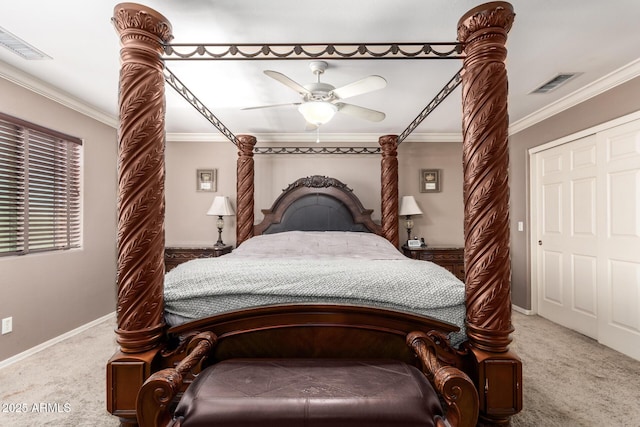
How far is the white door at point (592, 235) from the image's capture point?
9.19ft

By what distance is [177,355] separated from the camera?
1.52 meters

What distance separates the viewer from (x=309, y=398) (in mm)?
1196

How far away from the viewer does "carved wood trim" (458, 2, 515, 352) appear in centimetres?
143

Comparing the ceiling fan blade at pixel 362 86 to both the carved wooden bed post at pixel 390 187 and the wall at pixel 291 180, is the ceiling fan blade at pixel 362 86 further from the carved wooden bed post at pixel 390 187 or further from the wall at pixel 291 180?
the wall at pixel 291 180

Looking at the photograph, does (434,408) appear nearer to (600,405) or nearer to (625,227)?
(600,405)

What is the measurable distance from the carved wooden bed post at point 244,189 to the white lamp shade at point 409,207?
82.5 inches

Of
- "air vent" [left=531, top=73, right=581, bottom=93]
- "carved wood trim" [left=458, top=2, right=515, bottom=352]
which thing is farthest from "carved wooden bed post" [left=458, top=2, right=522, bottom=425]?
"air vent" [left=531, top=73, right=581, bottom=93]

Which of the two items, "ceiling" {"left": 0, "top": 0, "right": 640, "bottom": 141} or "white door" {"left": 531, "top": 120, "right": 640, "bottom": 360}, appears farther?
"white door" {"left": 531, "top": 120, "right": 640, "bottom": 360}

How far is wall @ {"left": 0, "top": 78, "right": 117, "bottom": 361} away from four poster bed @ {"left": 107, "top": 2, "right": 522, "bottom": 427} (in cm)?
214

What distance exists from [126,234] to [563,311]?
14.4 feet

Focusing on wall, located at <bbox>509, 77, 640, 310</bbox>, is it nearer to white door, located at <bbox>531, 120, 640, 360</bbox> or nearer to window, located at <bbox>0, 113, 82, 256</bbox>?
white door, located at <bbox>531, 120, 640, 360</bbox>

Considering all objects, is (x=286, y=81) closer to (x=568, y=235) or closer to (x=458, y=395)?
(x=458, y=395)

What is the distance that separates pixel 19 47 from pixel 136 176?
198 centimetres

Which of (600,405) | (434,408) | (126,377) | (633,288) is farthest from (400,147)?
(126,377)
